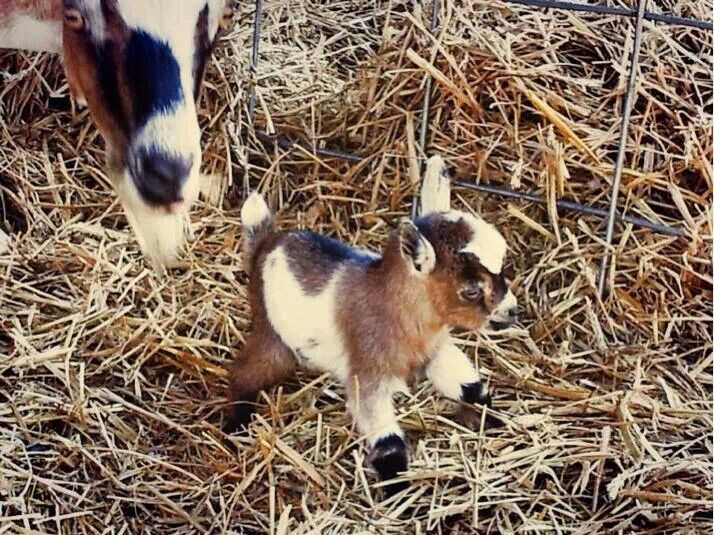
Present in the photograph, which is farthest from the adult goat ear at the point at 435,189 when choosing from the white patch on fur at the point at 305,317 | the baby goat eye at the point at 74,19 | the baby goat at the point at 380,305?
the baby goat eye at the point at 74,19

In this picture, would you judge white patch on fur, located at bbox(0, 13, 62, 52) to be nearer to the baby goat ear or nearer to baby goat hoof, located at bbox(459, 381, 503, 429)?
the baby goat ear

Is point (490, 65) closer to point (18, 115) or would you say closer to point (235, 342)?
point (235, 342)

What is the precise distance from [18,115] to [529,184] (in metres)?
0.50

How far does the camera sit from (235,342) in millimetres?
1062

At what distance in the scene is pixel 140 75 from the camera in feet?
3.23

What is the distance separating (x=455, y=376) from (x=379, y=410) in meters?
0.08

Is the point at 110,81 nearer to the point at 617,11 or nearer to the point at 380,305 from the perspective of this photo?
the point at 380,305

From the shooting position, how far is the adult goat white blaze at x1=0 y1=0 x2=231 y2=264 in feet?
3.22

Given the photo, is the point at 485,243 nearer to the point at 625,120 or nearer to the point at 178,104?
the point at 625,120

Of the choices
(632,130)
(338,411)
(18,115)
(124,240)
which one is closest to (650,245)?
(632,130)

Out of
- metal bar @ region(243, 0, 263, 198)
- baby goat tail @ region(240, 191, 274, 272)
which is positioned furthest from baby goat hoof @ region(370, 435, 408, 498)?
metal bar @ region(243, 0, 263, 198)

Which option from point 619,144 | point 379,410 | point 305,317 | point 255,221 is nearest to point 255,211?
point 255,221

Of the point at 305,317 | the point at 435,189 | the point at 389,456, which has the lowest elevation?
the point at 389,456

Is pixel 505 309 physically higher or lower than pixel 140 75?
lower
